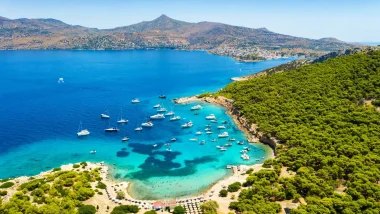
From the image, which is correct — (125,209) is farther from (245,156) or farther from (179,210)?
(245,156)

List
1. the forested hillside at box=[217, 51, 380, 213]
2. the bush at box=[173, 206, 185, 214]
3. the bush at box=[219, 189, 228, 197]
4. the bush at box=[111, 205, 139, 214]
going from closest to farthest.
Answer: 1. the bush at box=[111, 205, 139, 214]
2. the bush at box=[173, 206, 185, 214]
3. the forested hillside at box=[217, 51, 380, 213]
4. the bush at box=[219, 189, 228, 197]

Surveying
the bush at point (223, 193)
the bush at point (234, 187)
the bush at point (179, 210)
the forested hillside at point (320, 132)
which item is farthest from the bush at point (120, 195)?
the forested hillside at point (320, 132)

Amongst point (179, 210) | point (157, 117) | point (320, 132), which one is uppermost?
point (320, 132)

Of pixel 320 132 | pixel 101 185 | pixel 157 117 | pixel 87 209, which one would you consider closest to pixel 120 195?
pixel 101 185

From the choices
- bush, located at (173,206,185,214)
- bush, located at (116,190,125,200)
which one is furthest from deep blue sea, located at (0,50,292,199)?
bush, located at (173,206,185,214)

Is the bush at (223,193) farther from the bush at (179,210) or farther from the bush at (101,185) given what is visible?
the bush at (101,185)

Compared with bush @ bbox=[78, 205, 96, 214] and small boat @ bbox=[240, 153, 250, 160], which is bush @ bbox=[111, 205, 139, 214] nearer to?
bush @ bbox=[78, 205, 96, 214]
